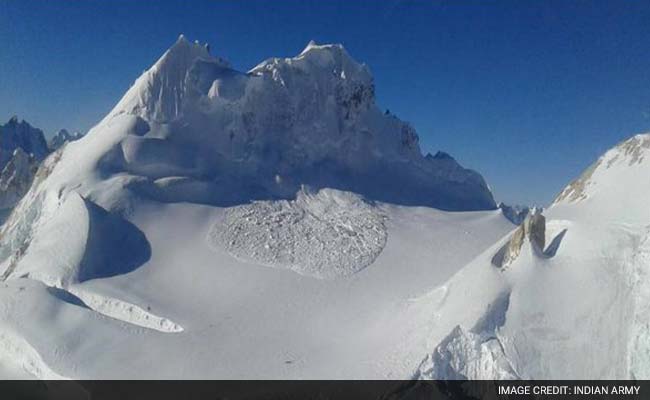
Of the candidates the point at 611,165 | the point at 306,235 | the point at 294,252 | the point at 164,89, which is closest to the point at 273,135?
the point at 164,89

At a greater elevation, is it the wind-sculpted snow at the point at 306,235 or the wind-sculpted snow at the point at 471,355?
the wind-sculpted snow at the point at 306,235

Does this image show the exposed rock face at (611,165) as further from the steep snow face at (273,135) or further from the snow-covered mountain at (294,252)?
the steep snow face at (273,135)

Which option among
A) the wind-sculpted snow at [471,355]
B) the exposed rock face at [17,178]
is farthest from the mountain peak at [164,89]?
the wind-sculpted snow at [471,355]

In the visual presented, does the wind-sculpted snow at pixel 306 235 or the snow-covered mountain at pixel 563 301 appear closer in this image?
the snow-covered mountain at pixel 563 301

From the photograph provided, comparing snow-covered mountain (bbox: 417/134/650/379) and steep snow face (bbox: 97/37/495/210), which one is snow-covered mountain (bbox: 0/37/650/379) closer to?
snow-covered mountain (bbox: 417/134/650/379)

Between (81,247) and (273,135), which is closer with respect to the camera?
(81,247)
